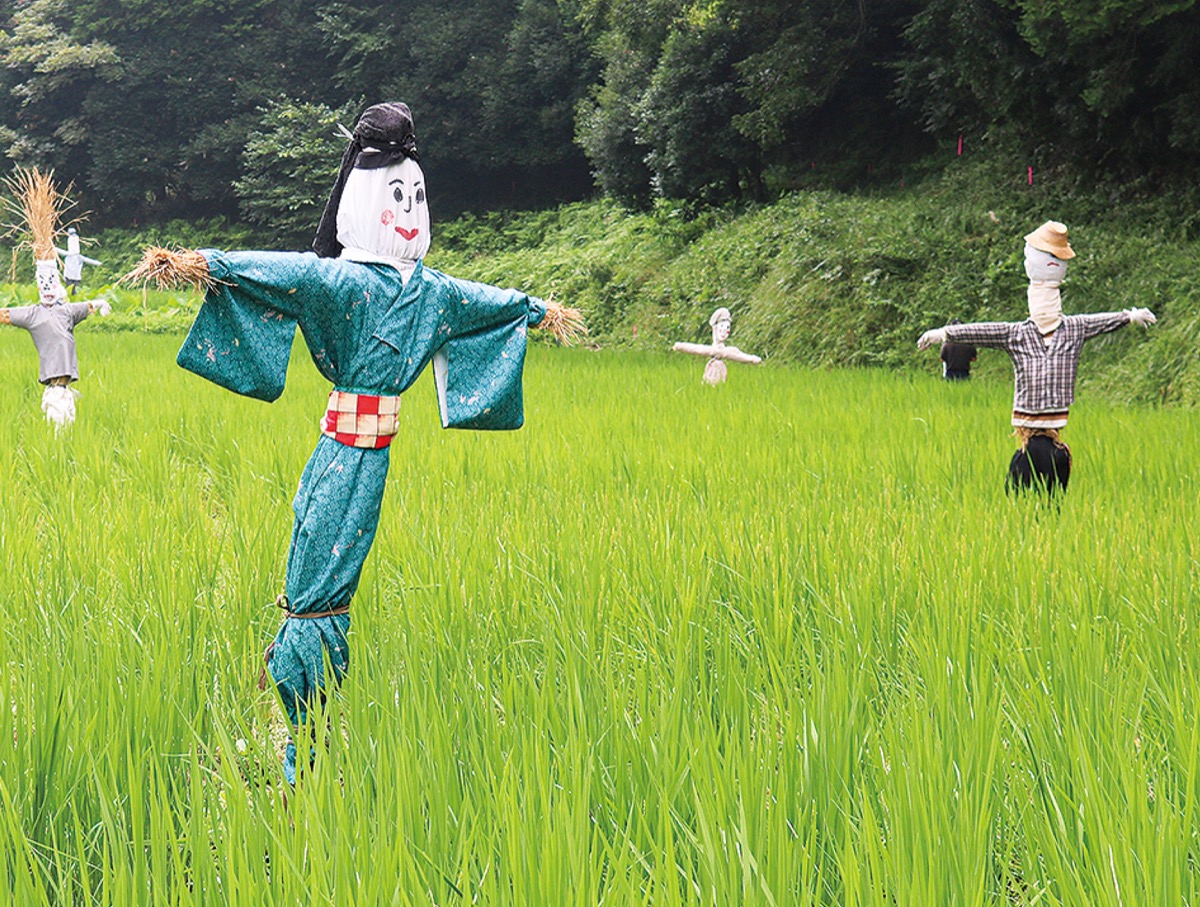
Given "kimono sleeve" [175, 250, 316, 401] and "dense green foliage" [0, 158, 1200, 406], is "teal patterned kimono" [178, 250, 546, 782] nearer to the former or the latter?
"kimono sleeve" [175, 250, 316, 401]

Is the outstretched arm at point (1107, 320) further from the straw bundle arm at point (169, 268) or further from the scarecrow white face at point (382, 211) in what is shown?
the straw bundle arm at point (169, 268)

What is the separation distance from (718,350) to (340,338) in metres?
4.34

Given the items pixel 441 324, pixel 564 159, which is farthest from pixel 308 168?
pixel 441 324

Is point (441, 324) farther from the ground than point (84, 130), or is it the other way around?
point (84, 130)

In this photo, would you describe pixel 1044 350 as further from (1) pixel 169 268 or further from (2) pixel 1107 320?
(1) pixel 169 268

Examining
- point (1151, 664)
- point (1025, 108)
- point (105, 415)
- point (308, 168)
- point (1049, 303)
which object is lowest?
point (1151, 664)

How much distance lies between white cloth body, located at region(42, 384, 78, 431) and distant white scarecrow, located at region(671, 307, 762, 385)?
3.18 meters

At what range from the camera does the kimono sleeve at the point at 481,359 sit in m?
2.16

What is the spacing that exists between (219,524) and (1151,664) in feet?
9.20

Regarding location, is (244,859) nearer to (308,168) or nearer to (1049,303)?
(1049,303)

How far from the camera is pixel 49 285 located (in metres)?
5.44

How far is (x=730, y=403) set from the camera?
6.56 meters

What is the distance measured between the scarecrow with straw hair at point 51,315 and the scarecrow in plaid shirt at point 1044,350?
414 centimetres

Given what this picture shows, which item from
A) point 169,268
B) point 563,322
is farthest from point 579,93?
point 169,268
